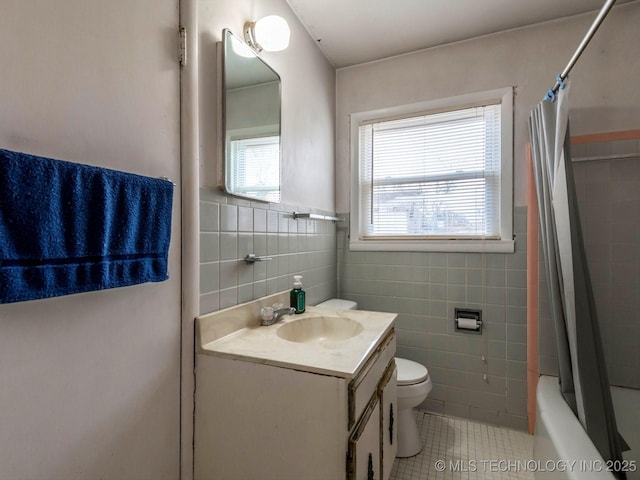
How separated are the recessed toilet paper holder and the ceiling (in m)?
1.69

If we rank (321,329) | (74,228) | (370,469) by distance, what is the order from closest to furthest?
(74,228) < (370,469) < (321,329)

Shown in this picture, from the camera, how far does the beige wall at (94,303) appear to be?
684 mm

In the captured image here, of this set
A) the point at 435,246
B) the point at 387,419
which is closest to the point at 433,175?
the point at 435,246

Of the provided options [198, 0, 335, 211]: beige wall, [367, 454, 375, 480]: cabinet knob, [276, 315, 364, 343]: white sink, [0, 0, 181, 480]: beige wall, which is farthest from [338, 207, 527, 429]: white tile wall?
[0, 0, 181, 480]: beige wall

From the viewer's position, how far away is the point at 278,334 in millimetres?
1343

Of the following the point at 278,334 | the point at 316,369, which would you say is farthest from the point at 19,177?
the point at 278,334

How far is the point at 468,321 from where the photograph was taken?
202cm

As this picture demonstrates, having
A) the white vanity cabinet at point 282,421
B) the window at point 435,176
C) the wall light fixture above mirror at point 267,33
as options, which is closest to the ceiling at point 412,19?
the window at point 435,176

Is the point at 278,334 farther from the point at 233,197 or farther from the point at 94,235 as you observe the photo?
the point at 94,235

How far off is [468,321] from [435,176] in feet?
3.17

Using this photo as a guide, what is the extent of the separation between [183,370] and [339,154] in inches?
71.7

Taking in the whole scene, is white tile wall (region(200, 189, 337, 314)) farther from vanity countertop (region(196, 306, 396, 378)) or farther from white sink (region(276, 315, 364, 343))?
white sink (region(276, 315, 364, 343))

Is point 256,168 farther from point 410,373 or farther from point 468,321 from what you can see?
point 468,321

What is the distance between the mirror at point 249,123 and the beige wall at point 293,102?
5cm
